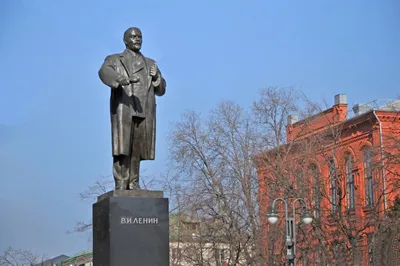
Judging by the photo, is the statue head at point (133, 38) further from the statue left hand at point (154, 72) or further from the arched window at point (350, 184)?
the arched window at point (350, 184)

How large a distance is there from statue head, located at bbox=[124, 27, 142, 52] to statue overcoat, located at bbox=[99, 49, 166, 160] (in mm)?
108

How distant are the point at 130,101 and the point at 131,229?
2.03m

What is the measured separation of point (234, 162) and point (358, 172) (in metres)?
7.52

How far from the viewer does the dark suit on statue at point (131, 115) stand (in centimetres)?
1168

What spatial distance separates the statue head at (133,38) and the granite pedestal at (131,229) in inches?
91.6

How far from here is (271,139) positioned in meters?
33.2

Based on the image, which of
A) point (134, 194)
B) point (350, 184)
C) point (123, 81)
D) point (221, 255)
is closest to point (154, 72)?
point (123, 81)

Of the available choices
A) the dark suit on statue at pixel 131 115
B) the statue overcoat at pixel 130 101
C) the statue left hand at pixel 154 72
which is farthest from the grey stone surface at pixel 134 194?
the statue left hand at pixel 154 72

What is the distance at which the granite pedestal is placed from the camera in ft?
35.7

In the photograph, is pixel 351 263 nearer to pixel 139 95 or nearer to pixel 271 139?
pixel 271 139

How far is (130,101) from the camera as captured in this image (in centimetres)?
1175

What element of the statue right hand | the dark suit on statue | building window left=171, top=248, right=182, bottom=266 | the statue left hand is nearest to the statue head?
the dark suit on statue

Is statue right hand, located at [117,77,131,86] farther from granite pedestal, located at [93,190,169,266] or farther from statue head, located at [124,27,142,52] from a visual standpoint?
granite pedestal, located at [93,190,169,266]

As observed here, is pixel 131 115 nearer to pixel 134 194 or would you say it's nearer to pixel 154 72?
pixel 154 72
